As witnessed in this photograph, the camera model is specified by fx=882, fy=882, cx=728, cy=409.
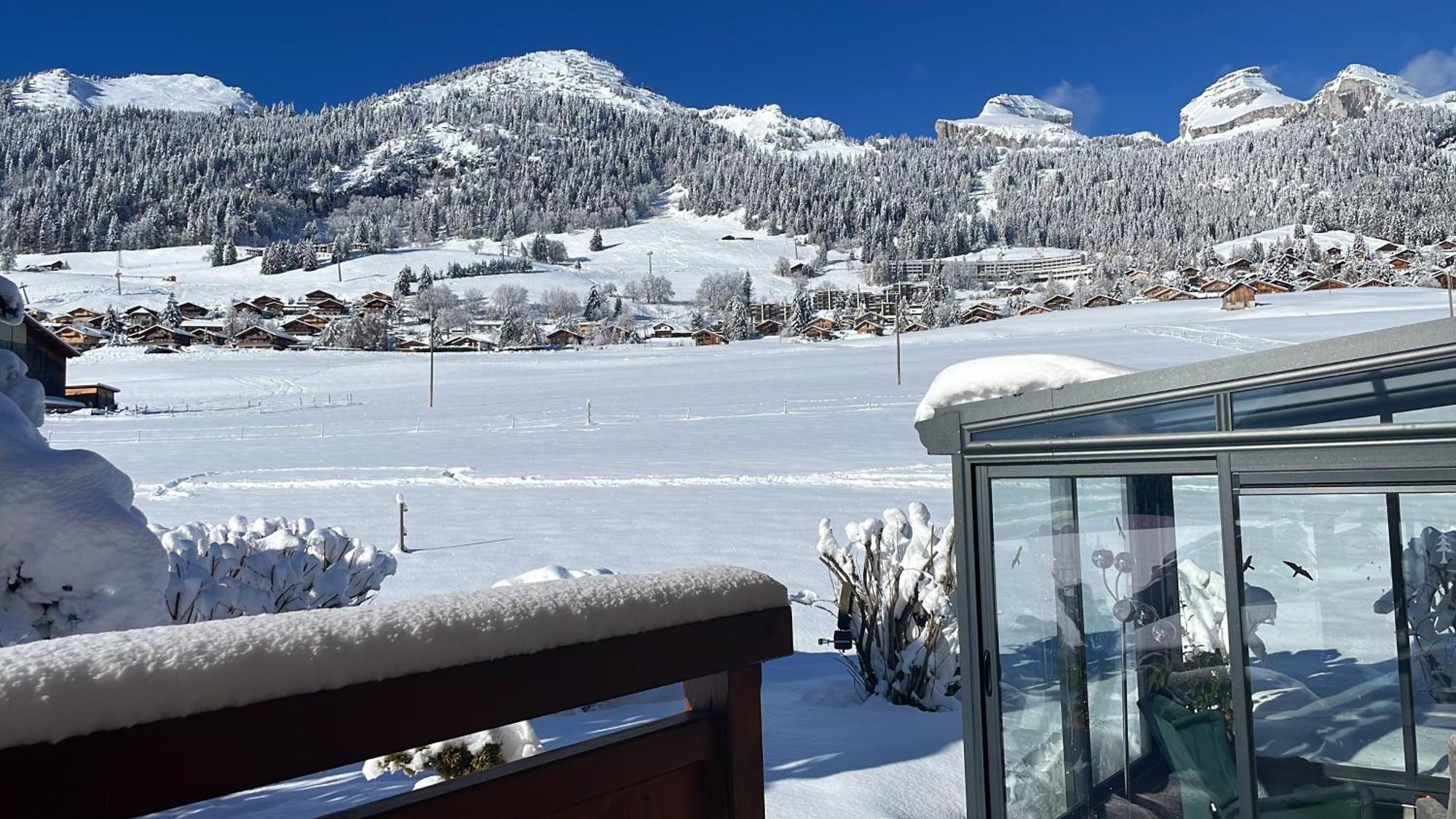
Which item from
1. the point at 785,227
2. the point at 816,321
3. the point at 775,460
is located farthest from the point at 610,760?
the point at 785,227

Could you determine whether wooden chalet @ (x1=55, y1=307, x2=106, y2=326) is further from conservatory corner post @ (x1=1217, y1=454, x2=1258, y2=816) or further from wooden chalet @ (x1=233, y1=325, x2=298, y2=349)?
conservatory corner post @ (x1=1217, y1=454, x2=1258, y2=816)

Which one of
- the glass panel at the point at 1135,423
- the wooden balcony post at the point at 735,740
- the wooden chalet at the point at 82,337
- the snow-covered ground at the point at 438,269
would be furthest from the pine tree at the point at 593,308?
the wooden balcony post at the point at 735,740

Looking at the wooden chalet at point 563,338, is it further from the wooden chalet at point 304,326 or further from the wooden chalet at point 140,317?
the wooden chalet at point 140,317

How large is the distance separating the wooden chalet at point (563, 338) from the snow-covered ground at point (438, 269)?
2602 cm

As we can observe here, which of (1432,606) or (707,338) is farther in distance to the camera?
(707,338)

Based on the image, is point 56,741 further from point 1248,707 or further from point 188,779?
point 1248,707

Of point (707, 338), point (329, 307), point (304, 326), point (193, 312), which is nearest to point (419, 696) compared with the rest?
point (707, 338)

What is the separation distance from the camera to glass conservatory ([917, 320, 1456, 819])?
2408mm

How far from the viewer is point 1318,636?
8.30 feet

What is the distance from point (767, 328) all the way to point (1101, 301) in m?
26.3

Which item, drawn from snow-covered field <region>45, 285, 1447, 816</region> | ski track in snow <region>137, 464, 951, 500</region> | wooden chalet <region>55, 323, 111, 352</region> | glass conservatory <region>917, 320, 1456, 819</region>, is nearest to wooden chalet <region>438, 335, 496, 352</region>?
snow-covered field <region>45, 285, 1447, 816</region>

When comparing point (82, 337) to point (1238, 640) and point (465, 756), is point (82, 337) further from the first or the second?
point (1238, 640)

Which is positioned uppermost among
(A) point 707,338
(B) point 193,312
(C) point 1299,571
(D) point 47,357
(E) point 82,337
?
(B) point 193,312

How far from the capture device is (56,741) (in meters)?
0.57
